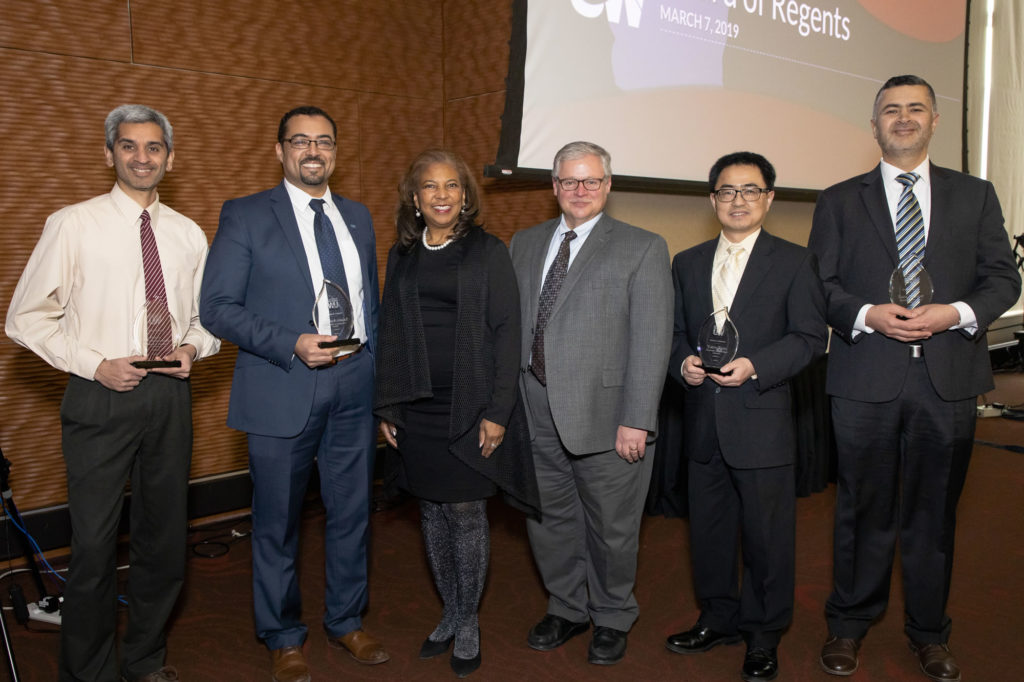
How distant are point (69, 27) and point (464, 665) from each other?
3272 millimetres

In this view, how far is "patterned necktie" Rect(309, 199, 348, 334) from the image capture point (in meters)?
2.51

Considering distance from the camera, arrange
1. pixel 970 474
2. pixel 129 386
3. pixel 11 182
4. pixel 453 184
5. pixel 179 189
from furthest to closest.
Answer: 1. pixel 970 474
2. pixel 179 189
3. pixel 11 182
4. pixel 453 184
5. pixel 129 386

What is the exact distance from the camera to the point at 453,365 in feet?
8.04

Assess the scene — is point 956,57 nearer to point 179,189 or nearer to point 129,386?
point 179,189

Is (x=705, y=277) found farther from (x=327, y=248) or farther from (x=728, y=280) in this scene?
(x=327, y=248)

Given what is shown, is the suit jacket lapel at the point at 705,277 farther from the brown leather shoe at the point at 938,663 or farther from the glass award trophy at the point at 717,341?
the brown leather shoe at the point at 938,663

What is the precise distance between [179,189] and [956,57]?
6.05m

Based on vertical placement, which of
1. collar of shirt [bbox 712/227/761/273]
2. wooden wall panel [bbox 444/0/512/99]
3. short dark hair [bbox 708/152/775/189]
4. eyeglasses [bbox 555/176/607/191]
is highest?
wooden wall panel [bbox 444/0/512/99]

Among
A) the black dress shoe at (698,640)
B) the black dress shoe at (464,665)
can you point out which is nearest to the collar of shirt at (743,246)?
the black dress shoe at (698,640)

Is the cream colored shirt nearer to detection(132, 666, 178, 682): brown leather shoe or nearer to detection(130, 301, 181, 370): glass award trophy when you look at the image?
detection(130, 301, 181, 370): glass award trophy

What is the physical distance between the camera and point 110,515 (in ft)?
7.59

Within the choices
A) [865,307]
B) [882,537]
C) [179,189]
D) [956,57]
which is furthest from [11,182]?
[956,57]

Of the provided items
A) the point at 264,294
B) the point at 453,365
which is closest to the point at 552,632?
the point at 453,365

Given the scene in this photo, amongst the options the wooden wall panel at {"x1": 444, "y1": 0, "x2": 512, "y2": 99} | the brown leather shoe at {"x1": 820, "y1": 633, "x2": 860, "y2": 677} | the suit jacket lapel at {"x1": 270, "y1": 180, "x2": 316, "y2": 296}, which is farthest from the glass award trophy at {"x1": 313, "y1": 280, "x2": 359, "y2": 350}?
the wooden wall panel at {"x1": 444, "y1": 0, "x2": 512, "y2": 99}
